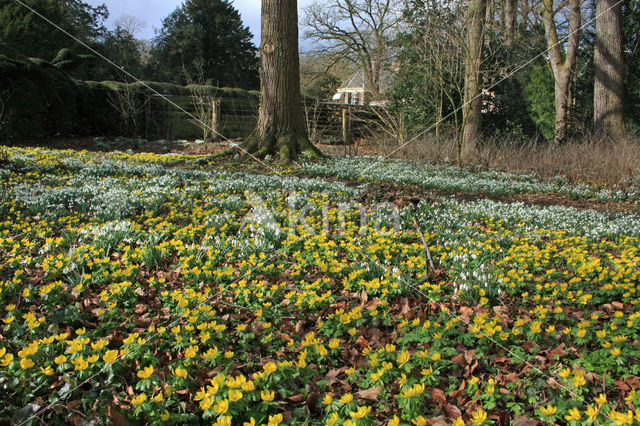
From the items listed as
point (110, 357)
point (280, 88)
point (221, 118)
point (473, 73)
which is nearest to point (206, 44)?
point (221, 118)

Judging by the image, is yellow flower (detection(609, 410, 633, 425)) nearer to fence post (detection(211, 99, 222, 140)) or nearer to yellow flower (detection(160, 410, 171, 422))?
yellow flower (detection(160, 410, 171, 422))

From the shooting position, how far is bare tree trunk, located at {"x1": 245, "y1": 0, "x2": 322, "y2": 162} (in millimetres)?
9320

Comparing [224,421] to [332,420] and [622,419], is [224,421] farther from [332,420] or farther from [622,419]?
[622,419]

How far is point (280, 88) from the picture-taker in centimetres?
949

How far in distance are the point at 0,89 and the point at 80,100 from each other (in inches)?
152

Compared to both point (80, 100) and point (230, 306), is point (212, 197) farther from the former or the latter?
point (80, 100)

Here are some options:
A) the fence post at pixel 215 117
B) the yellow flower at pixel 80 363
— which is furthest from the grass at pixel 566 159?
the yellow flower at pixel 80 363

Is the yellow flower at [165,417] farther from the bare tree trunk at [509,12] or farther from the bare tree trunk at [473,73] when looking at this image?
the bare tree trunk at [509,12]

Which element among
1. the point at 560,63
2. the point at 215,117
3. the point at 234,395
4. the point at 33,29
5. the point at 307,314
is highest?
the point at 33,29

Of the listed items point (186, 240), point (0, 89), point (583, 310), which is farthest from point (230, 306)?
point (0, 89)

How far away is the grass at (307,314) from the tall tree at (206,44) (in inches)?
1062

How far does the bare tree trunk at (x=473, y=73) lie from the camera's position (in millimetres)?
9852

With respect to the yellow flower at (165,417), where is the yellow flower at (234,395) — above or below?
above

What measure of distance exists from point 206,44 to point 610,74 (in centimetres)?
2576
